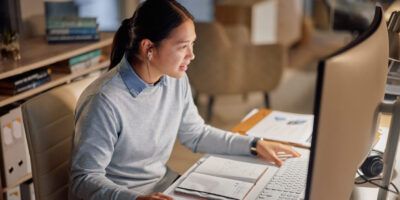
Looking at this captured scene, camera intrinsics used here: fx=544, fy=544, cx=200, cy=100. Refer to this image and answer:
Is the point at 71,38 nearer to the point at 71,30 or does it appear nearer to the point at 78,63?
the point at 71,30

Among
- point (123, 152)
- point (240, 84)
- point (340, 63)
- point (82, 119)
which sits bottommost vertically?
point (240, 84)

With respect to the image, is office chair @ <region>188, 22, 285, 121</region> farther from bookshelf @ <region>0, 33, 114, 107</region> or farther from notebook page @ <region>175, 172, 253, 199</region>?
notebook page @ <region>175, 172, 253, 199</region>

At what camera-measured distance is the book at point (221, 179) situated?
141 cm

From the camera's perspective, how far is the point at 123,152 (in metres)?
1.52

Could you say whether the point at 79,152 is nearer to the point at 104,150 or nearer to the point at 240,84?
the point at 104,150

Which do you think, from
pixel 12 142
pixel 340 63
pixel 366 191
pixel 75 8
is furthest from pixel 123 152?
pixel 75 8

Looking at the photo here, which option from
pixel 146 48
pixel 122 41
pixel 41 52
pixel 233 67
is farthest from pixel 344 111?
pixel 233 67

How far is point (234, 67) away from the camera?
3.94 meters

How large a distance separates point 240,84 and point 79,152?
2700 mm

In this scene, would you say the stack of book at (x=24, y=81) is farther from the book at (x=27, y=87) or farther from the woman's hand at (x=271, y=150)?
the woman's hand at (x=271, y=150)

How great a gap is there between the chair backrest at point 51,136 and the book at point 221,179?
39cm

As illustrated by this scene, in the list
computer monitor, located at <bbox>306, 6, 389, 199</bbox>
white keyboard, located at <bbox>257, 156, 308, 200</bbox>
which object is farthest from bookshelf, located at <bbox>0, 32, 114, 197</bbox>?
computer monitor, located at <bbox>306, 6, 389, 199</bbox>

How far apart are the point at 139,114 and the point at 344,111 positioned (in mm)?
739

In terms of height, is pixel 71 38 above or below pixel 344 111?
below
